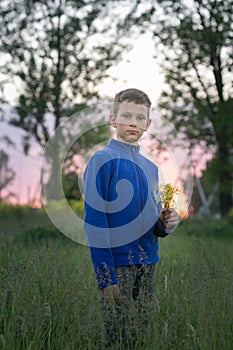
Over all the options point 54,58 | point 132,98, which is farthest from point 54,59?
point 132,98

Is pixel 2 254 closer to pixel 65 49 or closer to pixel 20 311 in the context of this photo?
pixel 20 311

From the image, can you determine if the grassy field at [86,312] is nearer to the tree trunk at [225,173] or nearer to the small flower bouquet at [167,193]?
the small flower bouquet at [167,193]

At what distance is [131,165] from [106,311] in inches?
37.7

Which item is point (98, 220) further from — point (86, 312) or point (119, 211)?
point (86, 312)

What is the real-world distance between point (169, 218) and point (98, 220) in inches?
21.5

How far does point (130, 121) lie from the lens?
152 inches

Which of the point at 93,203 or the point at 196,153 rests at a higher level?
the point at 196,153

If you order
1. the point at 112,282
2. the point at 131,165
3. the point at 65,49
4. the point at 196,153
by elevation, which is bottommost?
the point at 112,282

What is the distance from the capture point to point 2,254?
18.8 feet

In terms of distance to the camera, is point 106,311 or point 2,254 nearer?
point 106,311

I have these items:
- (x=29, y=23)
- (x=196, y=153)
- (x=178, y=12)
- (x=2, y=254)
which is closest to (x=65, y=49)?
(x=29, y=23)

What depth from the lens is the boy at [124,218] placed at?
11.7 ft

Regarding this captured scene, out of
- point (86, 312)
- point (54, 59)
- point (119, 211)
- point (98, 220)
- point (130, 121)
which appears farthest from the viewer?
point (54, 59)

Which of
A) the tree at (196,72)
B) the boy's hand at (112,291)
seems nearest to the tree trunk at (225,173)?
the tree at (196,72)
